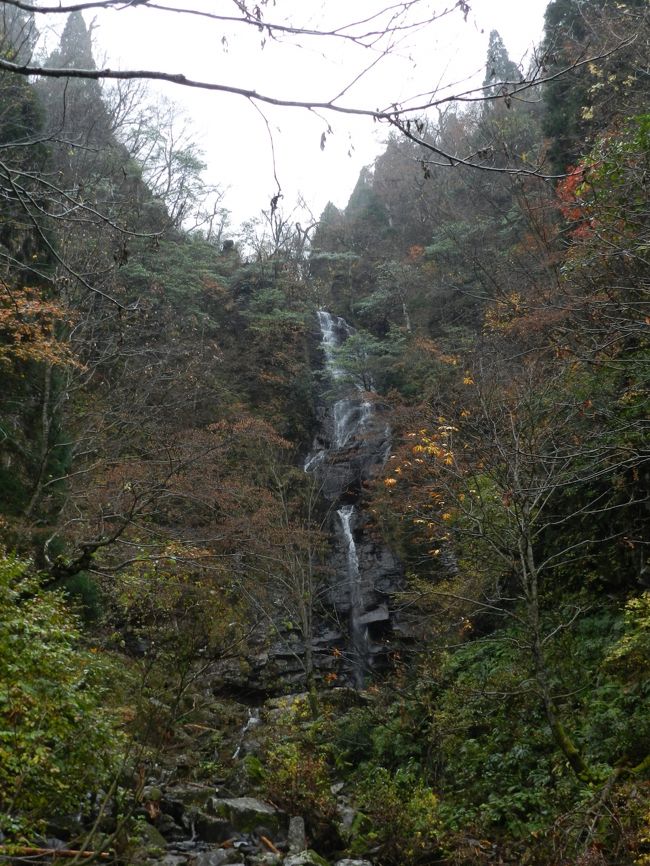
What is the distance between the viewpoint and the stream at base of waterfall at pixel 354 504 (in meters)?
15.3

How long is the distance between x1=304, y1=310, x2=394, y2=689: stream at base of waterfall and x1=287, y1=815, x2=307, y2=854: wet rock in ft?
18.8

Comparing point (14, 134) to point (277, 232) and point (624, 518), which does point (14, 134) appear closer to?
point (624, 518)

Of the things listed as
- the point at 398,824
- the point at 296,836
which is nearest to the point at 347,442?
the point at 296,836

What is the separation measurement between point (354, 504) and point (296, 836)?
465 inches

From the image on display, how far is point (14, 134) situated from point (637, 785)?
1377cm

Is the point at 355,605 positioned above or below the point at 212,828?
above

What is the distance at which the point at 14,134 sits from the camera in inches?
470

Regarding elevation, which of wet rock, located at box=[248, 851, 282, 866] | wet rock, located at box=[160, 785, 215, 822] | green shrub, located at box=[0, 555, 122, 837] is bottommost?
wet rock, located at box=[160, 785, 215, 822]

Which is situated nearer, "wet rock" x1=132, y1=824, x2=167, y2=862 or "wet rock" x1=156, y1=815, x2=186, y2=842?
"wet rock" x1=132, y1=824, x2=167, y2=862

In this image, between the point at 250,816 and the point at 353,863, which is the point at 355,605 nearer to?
the point at 250,816

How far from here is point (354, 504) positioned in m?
18.4

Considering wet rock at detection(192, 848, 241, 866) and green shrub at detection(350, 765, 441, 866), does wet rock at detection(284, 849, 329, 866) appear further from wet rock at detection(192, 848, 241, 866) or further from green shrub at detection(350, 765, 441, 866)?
green shrub at detection(350, 765, 441, 866)

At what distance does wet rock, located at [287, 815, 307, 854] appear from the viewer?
670 centimetres

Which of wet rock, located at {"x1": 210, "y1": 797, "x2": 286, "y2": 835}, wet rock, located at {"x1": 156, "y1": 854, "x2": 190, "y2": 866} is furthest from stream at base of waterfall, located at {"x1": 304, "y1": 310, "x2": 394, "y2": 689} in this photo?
wet rock, located at {"x1": 156, "y1": 854, "x2": 190, "y2": 866}
